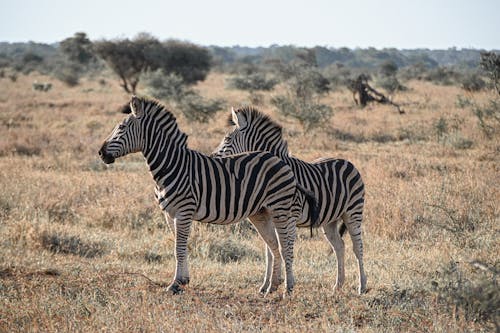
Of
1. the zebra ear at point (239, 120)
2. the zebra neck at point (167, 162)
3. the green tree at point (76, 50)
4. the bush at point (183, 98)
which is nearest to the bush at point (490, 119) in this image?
the bush at point (183, 98)

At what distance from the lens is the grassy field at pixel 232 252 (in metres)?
5.41

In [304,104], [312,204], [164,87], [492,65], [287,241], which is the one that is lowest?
[287,241]

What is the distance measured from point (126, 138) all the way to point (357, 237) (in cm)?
287

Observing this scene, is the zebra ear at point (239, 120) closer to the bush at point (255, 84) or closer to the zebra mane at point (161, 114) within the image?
the zebra mane at point (161, 114)

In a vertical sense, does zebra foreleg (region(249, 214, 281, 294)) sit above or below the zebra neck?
below

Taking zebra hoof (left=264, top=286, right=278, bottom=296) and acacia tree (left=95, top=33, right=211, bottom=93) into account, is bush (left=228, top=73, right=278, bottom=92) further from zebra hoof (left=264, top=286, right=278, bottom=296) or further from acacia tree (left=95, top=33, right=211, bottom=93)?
zebra hoof (left=264, top=286, right=278, bottom=296)

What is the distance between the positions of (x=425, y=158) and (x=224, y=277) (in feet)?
29.2

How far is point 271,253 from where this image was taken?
712 cm

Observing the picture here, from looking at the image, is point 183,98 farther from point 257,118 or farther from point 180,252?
point 180,252

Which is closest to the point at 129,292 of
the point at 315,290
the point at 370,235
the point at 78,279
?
the point at 78,279

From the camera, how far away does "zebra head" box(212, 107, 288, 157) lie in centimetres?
816

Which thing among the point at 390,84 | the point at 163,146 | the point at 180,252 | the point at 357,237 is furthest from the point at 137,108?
the point at 390,84

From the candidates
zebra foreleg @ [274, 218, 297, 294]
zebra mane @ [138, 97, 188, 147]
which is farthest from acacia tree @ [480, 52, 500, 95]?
zebra mane @ [138, 97, 188, 147]

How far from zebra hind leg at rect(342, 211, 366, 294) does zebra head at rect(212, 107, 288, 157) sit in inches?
55.6
